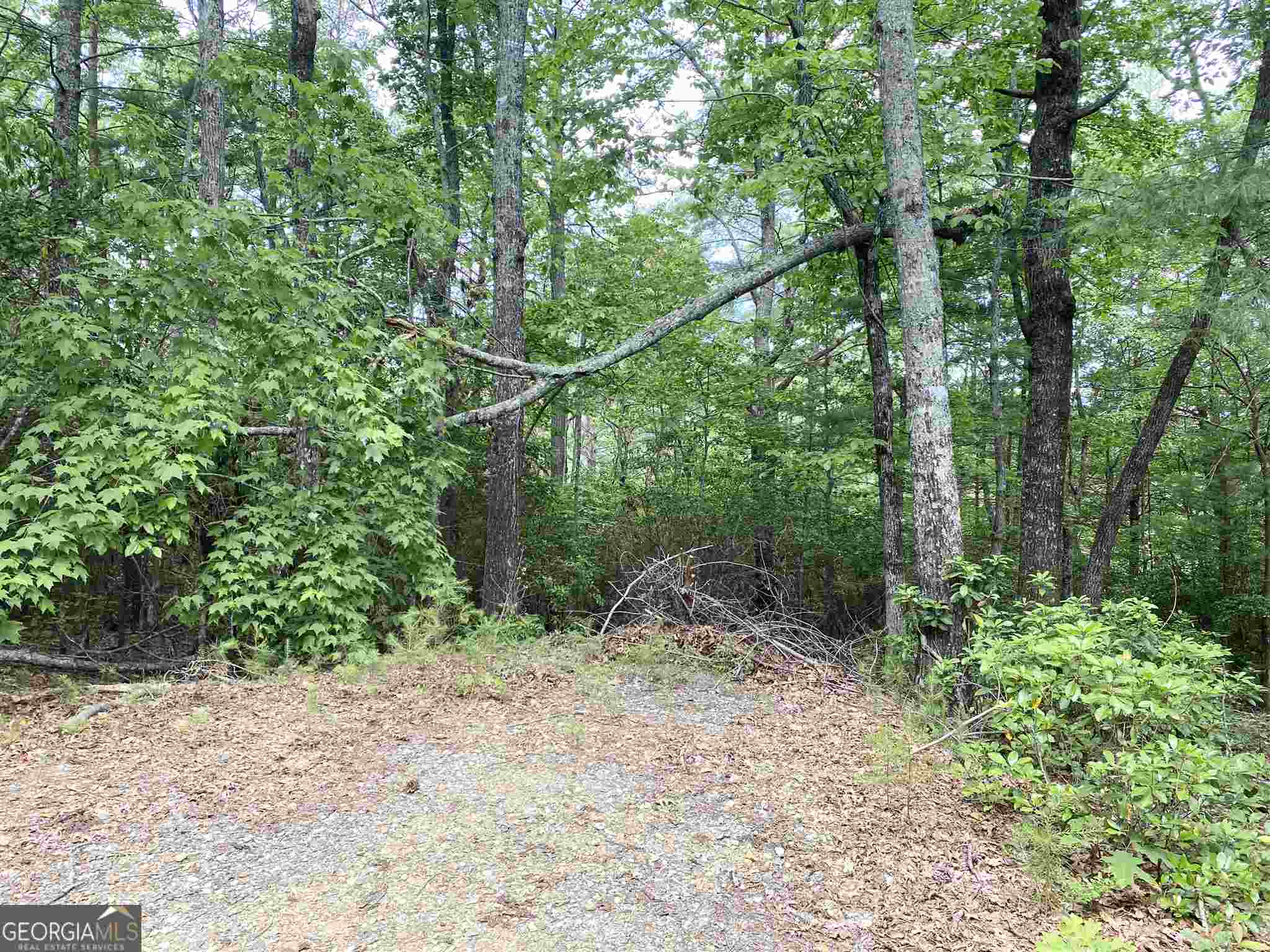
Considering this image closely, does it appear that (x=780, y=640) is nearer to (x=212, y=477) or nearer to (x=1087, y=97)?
(x=212, y=477)

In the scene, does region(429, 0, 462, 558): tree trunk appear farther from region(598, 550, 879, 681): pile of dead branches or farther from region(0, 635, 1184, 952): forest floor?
region(0, 635, 1184, 952): forest floor

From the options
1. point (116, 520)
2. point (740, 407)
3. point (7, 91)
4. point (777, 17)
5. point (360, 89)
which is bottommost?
point (116, 520)

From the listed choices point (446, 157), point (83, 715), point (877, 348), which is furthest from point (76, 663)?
point (446, 157)

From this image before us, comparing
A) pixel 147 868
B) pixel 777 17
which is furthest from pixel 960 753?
pixel 777 17

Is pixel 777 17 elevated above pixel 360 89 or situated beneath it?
elevated above

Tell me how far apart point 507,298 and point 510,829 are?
6019 mm

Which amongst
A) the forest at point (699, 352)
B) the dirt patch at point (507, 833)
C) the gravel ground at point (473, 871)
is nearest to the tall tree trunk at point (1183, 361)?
the forest at point (699, 352)

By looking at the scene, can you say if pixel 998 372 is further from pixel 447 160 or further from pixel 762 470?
pixel 447 160

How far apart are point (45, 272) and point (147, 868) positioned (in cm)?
610

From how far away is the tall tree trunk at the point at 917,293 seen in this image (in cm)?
519

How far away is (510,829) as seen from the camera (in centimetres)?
341

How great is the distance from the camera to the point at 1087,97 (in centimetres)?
945

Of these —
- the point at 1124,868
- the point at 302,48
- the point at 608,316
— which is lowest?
the point at 1124,868

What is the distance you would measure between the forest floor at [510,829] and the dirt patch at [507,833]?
14 millimetres
